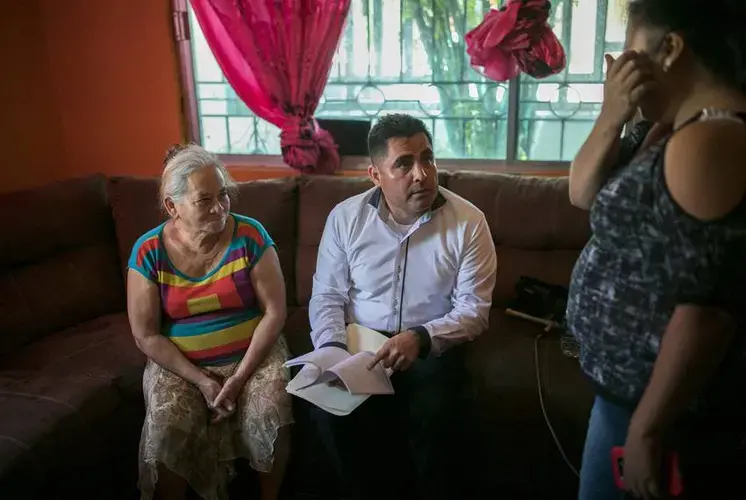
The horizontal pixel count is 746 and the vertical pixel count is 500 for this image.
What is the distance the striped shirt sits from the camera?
183 cm

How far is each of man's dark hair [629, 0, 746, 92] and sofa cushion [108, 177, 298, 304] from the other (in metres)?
1.74

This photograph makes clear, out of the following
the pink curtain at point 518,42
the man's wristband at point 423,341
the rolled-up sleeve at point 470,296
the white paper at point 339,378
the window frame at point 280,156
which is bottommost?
the white paper at point 339,378

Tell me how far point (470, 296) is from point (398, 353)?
29cm

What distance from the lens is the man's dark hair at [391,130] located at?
1821mm

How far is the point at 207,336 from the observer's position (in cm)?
185

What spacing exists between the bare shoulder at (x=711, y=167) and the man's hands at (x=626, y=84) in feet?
0.43

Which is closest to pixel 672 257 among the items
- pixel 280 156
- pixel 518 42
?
pixel 518 42

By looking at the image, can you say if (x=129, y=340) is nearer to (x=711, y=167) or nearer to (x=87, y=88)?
(x=87, y=88)

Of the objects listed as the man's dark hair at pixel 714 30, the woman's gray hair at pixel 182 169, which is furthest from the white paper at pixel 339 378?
the man's dark hair at pixel 714 30

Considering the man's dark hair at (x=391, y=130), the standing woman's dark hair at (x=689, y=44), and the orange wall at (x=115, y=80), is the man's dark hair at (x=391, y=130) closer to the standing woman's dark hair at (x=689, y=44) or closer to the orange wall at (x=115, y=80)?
the standing woman's dark hair at (x=689, y=44)

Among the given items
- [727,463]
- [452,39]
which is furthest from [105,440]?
[452,39]

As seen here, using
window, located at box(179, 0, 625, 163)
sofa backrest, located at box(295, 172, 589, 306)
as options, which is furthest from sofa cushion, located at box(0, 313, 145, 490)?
window, located at box(179, 0, 625, 163)

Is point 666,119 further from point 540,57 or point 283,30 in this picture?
point 283,30

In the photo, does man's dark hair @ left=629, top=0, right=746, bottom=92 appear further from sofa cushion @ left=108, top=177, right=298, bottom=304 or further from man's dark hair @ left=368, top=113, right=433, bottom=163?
sofa cushion @ left=108, top=177, right=298, bottom=304
